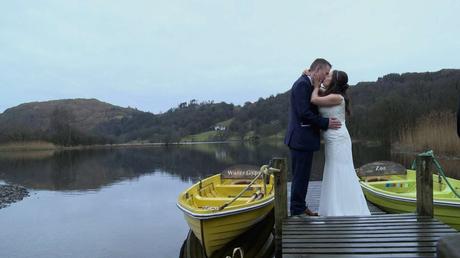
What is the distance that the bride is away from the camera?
6270 mm

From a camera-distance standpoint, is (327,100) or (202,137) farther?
(202,137)

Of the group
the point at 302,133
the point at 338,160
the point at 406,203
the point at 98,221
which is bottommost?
the point at 98,221

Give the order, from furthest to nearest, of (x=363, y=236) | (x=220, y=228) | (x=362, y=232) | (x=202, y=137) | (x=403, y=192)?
1. (x=202, y=137)
2. (x=403, y=192)
3. (x=220, y=228)
4. (x=362, y=232)
5. (x=363, y=236)

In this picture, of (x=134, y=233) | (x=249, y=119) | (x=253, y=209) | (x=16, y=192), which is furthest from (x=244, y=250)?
(x=249, y=119)

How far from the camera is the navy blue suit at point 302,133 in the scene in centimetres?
621

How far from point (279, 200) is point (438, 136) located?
22030 mm

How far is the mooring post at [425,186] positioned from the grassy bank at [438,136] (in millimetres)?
17803

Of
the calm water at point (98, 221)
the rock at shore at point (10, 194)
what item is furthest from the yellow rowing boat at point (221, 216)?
the rock at shore at point (10, 194)

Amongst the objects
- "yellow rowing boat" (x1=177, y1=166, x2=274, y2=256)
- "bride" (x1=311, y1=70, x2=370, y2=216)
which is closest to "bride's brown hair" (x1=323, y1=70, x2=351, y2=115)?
"bride" (x1=311, y1=70, x2=370, y2=216)

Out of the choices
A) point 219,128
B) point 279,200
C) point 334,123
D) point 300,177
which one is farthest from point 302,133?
point 219,128

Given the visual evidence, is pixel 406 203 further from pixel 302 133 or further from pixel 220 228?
pixel 220 228

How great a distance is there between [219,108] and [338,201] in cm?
16467

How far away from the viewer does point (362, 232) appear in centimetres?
515

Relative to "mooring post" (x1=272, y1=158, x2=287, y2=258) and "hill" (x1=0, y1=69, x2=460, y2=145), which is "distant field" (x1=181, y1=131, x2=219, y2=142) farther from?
"mooring post" (x1=272, y1=158, x2=287, y2=258)
